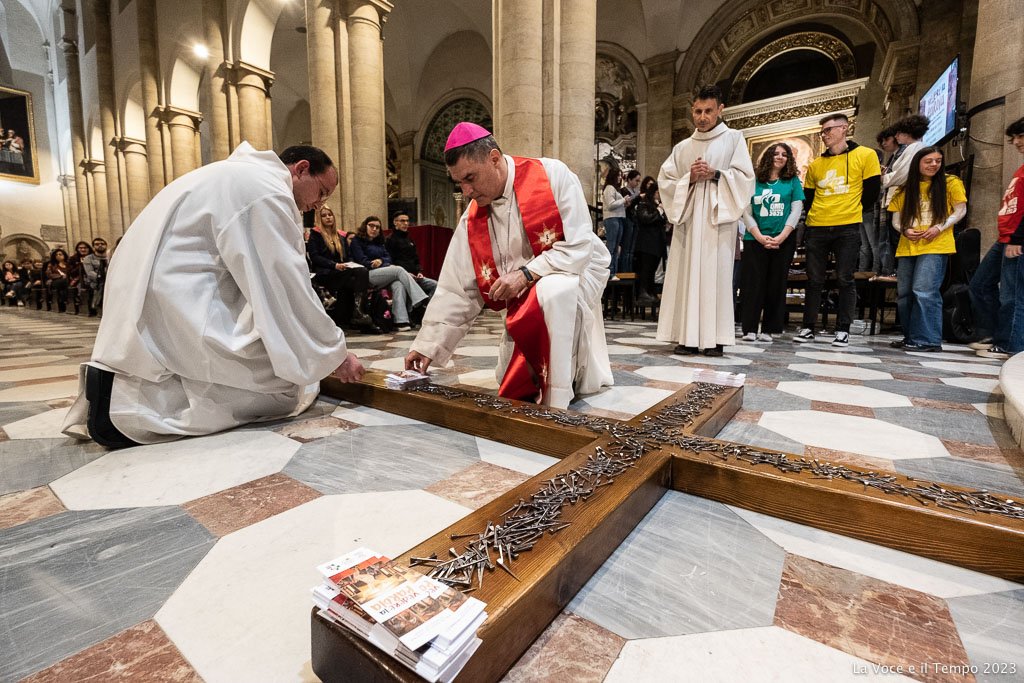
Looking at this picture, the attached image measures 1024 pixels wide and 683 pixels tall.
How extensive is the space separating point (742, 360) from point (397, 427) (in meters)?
2.75

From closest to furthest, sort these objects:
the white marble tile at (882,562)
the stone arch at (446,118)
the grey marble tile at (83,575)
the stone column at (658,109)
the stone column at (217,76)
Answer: the grey marble tile at (83,575)
the white marble tile at (882,562)
the stone column at (217,76)
the stone column at (658,109)
the stone arch at (446,118)

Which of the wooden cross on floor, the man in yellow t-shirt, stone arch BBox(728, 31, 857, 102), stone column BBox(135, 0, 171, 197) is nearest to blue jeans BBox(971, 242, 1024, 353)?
the man in yellow t-shirt

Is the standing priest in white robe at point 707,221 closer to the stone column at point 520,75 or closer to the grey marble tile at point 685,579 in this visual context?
the stone column at point 520,75

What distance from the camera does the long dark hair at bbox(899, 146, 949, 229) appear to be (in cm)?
411

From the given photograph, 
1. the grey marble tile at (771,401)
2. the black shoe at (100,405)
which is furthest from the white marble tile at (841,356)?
the black shoe at (100,405)

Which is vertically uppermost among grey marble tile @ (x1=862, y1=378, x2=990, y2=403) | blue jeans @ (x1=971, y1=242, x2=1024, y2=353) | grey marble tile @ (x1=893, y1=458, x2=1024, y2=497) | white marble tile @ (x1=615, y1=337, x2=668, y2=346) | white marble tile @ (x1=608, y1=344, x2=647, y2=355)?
blue jeans @ (x1=971, y1=242, x2=1024, y2=353)

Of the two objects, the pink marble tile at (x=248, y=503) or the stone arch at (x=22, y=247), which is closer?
the pink marble tile at (x=248, y=503)

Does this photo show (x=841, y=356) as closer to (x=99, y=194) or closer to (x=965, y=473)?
(x=965, y=473)

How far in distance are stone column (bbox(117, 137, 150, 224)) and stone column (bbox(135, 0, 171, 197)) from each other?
2.82m

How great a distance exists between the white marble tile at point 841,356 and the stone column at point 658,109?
9.35m

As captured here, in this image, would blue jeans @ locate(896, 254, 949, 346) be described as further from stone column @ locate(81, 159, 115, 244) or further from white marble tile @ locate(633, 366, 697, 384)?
stone column @ locate(81, 159, 115, 244)

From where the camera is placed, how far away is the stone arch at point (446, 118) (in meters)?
16.6

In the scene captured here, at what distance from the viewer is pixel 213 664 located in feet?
2.32

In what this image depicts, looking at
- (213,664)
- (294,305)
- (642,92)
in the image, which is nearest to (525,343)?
(294,305)
